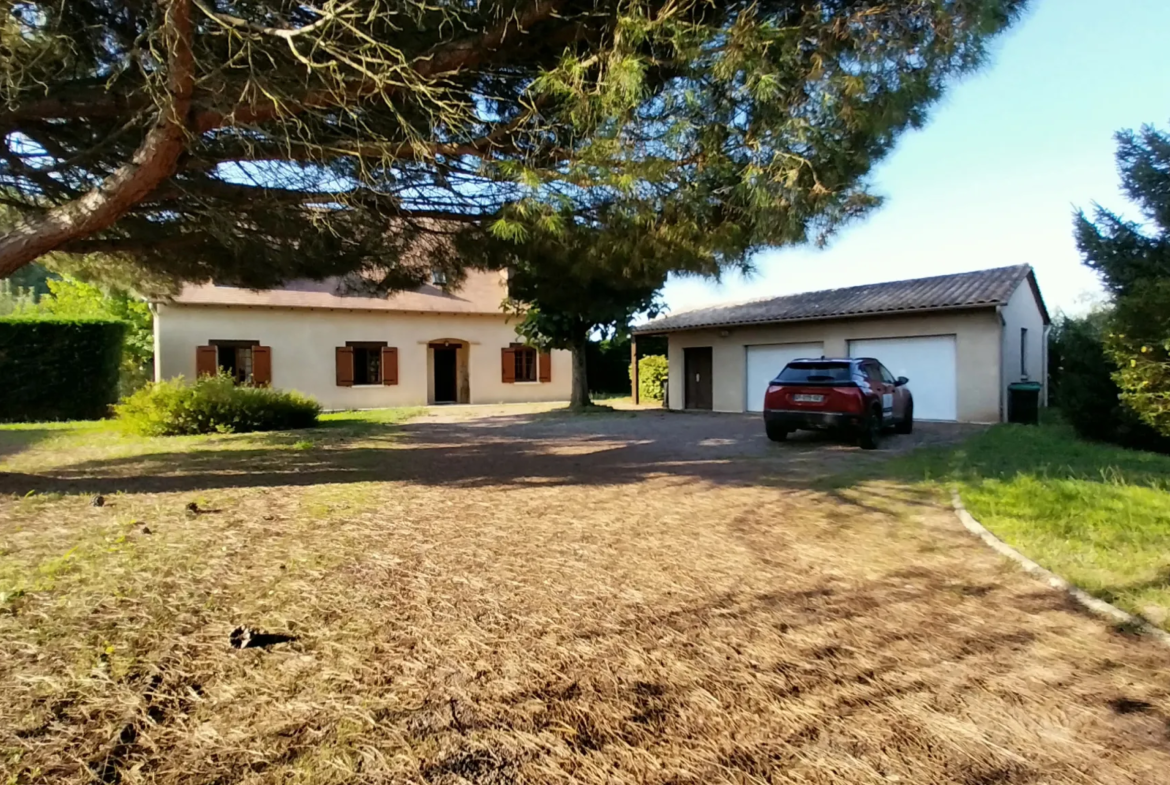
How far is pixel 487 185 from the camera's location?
7164mm

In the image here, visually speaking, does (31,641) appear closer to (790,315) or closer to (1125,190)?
(790,315)

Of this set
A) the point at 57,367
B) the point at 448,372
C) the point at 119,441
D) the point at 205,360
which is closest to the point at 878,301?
the point at 448,372

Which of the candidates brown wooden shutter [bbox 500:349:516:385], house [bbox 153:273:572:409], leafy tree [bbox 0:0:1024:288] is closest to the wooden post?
house [bbox 153:273:572:409]

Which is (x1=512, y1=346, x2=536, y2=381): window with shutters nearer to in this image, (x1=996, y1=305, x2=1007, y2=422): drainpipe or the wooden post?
the wooden post

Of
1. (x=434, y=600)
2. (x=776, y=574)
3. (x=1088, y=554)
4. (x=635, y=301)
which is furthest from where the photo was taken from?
(x=635, y=301)

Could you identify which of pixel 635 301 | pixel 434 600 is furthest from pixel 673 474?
pixel 635 301

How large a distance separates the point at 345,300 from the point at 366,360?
2186mm

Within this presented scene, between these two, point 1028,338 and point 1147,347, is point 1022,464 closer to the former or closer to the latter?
point 1147,347

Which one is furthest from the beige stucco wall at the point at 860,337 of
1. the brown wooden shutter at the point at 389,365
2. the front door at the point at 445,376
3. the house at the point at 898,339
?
the brown wooden shutter at the point at 389,365

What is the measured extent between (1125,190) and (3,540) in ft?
61.3

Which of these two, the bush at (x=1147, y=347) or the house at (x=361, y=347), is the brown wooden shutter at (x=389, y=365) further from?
the bush at (x=1147, y=347)

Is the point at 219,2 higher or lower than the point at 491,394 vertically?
higher

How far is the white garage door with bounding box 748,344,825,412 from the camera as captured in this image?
18672 mm

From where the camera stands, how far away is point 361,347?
22406 mm
